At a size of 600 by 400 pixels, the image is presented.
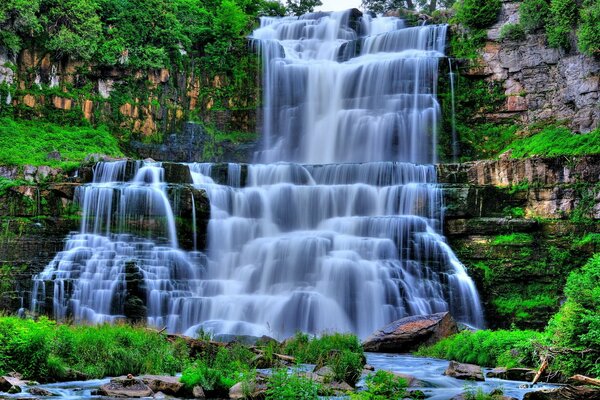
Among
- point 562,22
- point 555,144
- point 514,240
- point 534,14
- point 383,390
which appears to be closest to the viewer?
point 383,390

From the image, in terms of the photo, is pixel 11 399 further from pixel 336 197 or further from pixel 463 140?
pixel 463 140

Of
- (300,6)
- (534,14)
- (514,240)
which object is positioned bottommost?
(514,240)

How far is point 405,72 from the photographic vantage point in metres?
37.5

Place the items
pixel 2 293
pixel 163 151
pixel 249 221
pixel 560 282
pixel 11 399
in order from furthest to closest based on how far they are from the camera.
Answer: pixel 163 151 < pixel 249 221 < pixel 560 282 < pixel 2 293 < pixel 11 399

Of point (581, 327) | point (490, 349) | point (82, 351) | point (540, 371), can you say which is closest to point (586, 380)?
point (540, 371)

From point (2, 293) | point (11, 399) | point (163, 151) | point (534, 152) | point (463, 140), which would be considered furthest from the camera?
point (163, 151)

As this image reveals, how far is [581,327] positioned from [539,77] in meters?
27.7

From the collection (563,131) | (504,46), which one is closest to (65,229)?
(563,131)

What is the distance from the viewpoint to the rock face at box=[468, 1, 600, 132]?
3306 cm

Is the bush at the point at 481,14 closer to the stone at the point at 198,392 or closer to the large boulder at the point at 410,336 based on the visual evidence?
the large boulder at the point at 410,336

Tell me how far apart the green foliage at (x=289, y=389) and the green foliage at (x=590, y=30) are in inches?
1163

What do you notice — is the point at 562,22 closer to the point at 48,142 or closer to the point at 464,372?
the point at 464,372

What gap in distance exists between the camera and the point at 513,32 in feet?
126

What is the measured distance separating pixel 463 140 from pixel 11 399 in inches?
1263
